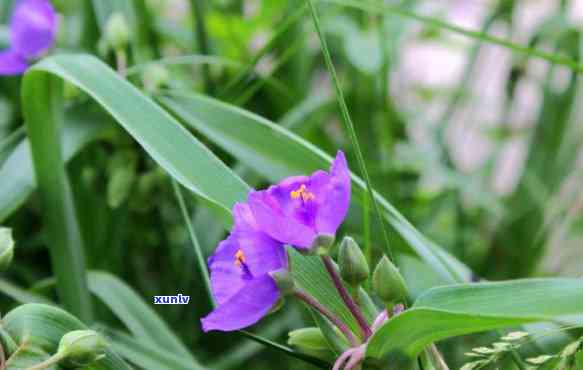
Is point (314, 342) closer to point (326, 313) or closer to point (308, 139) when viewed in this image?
point (326, 313)

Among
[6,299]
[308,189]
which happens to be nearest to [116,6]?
[6,299]

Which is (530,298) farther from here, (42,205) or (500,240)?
(500,240)

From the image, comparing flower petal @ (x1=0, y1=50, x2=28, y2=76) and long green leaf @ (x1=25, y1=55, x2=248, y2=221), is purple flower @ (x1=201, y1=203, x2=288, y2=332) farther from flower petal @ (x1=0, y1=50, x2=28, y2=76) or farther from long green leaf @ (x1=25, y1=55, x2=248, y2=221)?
flower petal @ (x1=0, y1=50, x2=28, y2=76)

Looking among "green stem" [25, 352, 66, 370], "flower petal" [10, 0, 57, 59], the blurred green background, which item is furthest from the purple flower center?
"flower petal" [10, 0, 57, 59]

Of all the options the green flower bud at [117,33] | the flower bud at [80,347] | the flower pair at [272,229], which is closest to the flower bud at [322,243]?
the flower pair at [272,229]

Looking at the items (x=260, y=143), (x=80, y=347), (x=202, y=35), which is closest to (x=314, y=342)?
(x=80, y=347)

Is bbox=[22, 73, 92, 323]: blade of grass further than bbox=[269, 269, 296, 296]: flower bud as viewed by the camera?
Yes
